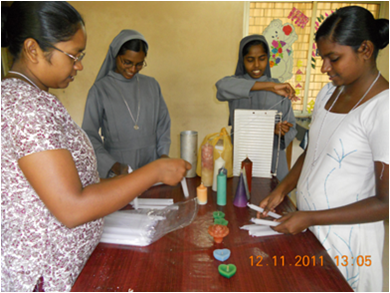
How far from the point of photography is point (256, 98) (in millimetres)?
2141

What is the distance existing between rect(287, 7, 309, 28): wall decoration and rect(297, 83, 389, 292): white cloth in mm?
2909

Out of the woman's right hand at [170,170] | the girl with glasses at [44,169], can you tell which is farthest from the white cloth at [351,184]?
the girl with glasses at [44,169]

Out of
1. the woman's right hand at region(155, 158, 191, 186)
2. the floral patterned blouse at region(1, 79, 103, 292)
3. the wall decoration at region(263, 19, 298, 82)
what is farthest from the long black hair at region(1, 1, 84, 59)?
the wall decoration at region(263, 19, 298, 82)

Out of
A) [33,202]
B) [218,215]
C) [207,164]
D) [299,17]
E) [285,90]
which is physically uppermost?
[299,17]

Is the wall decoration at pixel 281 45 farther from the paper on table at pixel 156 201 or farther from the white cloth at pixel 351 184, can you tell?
the paper on table at pixel 156 201

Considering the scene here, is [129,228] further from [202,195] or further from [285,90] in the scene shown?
[285,90]

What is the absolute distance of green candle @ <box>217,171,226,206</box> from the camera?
137cm

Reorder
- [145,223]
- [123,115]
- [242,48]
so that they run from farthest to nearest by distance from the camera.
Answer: [242,48] → [123,115] → [145,223]

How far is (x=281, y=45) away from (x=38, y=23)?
135 inches

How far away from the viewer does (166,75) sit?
3.62 metres

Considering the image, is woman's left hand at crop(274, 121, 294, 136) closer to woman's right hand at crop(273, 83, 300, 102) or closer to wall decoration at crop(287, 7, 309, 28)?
woman's right hand at crop(273, 83, 300, 102)

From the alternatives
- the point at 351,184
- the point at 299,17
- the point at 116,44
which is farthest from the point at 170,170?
the point at 299,17

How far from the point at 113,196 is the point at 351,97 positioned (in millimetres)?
1084

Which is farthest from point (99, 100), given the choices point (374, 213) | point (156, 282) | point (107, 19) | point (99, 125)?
point (107, 19)
